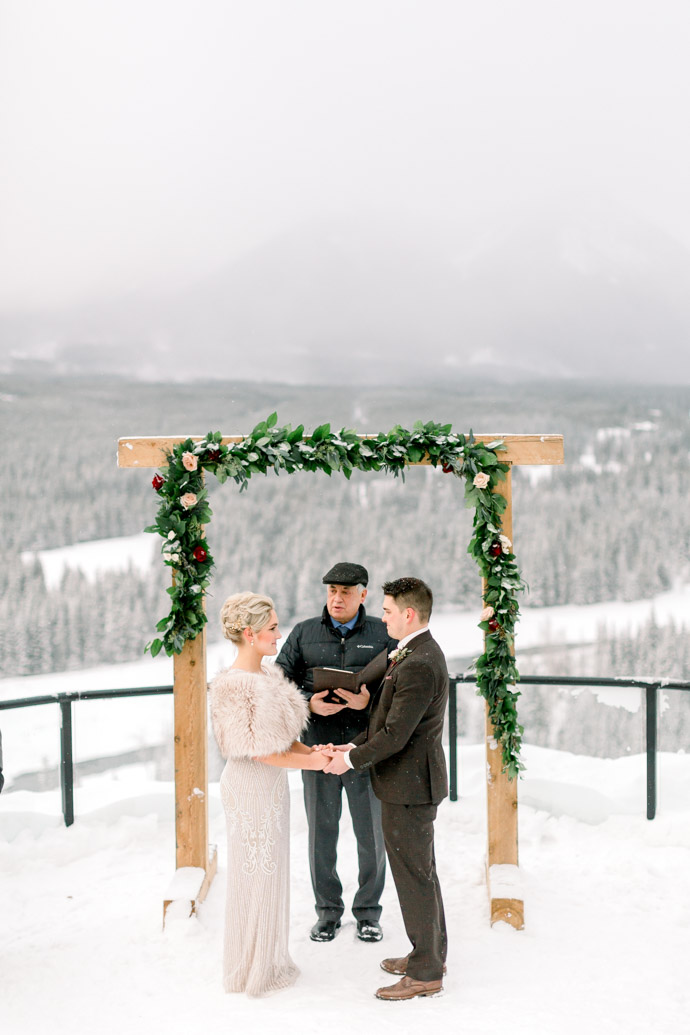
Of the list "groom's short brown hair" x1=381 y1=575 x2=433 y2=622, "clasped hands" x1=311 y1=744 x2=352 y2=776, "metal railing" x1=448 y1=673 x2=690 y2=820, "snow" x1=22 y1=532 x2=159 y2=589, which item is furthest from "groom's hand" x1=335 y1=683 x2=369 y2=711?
"snow" x1=22 y1=532 x2=159 y2=589

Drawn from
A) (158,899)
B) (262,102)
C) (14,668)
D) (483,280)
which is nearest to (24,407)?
(14,668)

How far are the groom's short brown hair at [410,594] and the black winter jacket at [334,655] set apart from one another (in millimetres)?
676

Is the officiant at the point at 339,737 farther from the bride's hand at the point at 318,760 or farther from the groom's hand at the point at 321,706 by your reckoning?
the bride's hand at the point at 318,760

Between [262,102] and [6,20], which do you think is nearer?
[6,20]

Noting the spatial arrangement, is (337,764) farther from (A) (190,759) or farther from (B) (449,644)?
(B) (449,644)

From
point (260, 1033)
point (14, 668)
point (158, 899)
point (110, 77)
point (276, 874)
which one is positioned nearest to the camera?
point (260, 1033)

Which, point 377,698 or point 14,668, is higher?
point 377,698

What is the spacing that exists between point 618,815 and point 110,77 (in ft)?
43.2

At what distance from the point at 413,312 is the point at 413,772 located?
11293 mm

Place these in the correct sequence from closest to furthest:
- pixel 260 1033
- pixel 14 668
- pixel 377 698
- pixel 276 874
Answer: pixel 260 1033 → pixel 276 874 → pixel 377 698 → pixel 14 668

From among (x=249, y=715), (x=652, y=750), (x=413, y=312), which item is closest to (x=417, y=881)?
(x=249, y=715)

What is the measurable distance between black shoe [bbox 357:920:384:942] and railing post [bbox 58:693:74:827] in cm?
241

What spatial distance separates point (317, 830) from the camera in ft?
13.8

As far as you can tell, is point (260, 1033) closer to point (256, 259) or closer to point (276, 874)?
point (276, 874)
